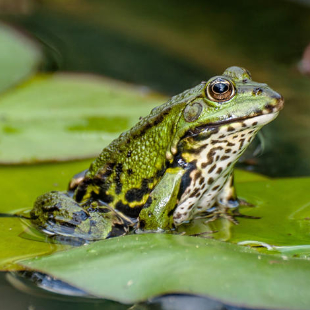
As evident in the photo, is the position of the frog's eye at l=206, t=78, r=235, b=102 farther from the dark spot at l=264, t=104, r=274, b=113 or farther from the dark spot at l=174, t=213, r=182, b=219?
the dark spot at l=174, t=213, r=182, b=219

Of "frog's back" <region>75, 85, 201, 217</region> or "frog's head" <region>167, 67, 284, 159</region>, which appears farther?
"frog's back" <region>75, 85, 201, 217</region>

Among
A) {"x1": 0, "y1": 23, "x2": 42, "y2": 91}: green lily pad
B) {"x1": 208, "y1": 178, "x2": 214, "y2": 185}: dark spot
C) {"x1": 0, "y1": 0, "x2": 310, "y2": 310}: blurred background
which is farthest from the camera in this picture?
{"x1": 0, "y1": 23, "x2": 42, "y2": 91}: green lily pad

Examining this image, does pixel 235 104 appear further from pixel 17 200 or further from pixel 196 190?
pixel 17 200

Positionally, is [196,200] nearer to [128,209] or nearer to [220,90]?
[128,209]

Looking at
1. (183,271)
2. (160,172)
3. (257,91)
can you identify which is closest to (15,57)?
(160,172)

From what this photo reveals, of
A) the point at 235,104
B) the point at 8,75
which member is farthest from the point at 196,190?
the point at 8,75

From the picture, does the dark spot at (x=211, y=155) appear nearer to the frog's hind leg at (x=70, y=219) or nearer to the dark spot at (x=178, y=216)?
the dark spot at (x=178, y=216)

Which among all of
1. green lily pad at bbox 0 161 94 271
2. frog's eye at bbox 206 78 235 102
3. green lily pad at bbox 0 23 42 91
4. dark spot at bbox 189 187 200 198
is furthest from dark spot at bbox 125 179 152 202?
green lily pad at bbox 0 23 42 91

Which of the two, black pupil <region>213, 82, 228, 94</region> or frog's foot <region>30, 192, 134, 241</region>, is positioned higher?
black pupil <region>213, 82, 228, 94</region>
